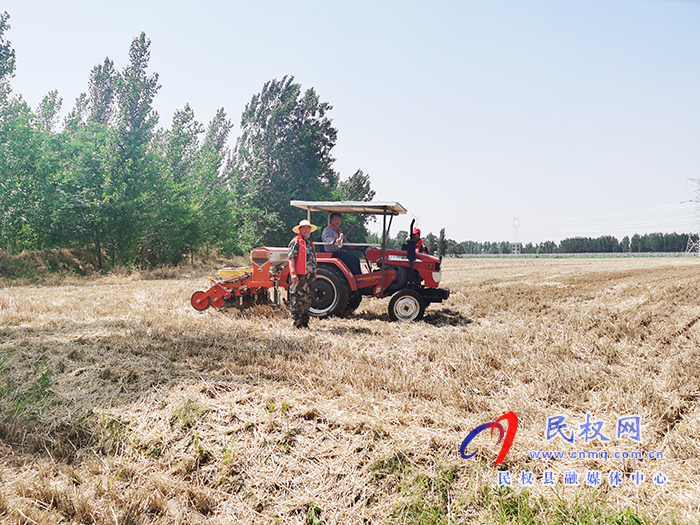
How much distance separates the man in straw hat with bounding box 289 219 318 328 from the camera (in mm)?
7113

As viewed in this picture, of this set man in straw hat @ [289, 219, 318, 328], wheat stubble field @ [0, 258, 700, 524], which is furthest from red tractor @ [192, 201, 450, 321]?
wheat stubble field @ [0, 258, 700, 524]

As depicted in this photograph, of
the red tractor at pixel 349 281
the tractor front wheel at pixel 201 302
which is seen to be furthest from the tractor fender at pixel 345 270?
the tractor front wheel at pixel 201 302

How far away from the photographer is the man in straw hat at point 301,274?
280 inches

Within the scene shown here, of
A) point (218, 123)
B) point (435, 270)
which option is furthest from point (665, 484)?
point (218, 123)

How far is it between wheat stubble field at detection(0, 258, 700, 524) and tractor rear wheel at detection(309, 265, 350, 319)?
4.67 feet

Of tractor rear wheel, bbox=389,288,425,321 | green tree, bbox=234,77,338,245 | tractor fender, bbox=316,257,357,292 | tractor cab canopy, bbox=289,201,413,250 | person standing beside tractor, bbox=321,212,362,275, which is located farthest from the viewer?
green tree, bbox=234,77,338,245

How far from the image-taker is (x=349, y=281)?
8.07 m

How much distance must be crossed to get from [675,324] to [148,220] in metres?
19.3

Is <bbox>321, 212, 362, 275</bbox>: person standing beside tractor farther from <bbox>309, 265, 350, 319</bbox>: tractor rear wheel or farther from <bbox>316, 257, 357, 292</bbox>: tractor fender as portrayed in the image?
<bbox>309, 265, 350, 319</bbox>: tractor rear wheel

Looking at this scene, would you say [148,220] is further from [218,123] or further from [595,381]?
[218,123]

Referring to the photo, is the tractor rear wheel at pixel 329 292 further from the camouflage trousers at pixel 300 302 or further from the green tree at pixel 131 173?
the green tree at pixel 131 173

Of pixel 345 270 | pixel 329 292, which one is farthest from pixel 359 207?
→ pixel 329 292

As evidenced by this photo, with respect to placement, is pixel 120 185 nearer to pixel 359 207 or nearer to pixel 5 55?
pixel 5 55

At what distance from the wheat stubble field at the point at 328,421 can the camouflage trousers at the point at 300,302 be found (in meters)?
0.61
